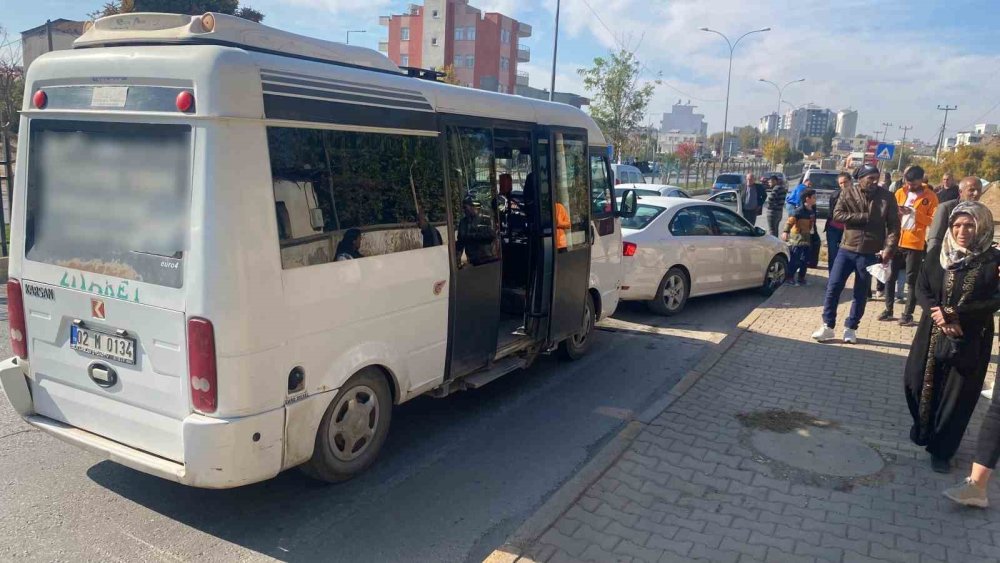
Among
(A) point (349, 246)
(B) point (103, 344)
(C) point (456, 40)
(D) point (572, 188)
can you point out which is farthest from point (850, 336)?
(C) point (456, 40)

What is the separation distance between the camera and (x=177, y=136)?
343 centimetres

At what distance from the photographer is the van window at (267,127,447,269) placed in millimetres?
3676

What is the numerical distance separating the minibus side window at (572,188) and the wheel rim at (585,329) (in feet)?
2.48

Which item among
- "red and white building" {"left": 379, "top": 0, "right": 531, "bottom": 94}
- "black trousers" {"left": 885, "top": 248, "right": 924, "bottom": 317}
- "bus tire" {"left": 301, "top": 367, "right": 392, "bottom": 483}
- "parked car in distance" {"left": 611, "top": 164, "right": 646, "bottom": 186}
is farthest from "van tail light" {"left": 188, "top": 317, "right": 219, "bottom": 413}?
"red and white building" {"left": 379, "top": 0, "right": 531, "bottom": 94}

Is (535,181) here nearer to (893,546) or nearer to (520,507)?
(520,507)

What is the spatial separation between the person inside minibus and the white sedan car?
3999 millimetres

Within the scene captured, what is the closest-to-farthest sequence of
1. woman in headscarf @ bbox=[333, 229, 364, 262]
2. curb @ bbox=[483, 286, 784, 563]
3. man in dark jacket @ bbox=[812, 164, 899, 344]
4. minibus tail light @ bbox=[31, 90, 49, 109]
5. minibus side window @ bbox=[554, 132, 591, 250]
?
curb @ bbox=[483, 286, 784, 563]
minibus tail light @ bbox=[31, 90, 49, 109]
woman in headscarf @ bbox=[333, 229, 364, 262]
minibus side window @ bbox=[554, 132, 591, 250]
man in dark jacket @ bbox=[812, 164, 899, 344]

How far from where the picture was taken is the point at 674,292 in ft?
31.5

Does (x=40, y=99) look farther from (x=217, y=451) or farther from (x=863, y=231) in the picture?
(x=863, y=231)

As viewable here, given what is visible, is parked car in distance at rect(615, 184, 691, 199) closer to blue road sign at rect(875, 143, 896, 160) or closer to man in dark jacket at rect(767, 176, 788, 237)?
man in dark jacket at rect(767, 176, 788, 237)

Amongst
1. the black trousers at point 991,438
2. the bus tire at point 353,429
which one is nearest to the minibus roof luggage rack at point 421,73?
the bus tire at point 353,429

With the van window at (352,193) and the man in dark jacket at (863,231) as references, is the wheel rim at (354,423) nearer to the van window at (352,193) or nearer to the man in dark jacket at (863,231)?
the van window at (352,193)

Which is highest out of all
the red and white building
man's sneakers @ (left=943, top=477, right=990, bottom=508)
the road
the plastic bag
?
the red and white building

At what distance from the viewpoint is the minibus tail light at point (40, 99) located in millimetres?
3873
